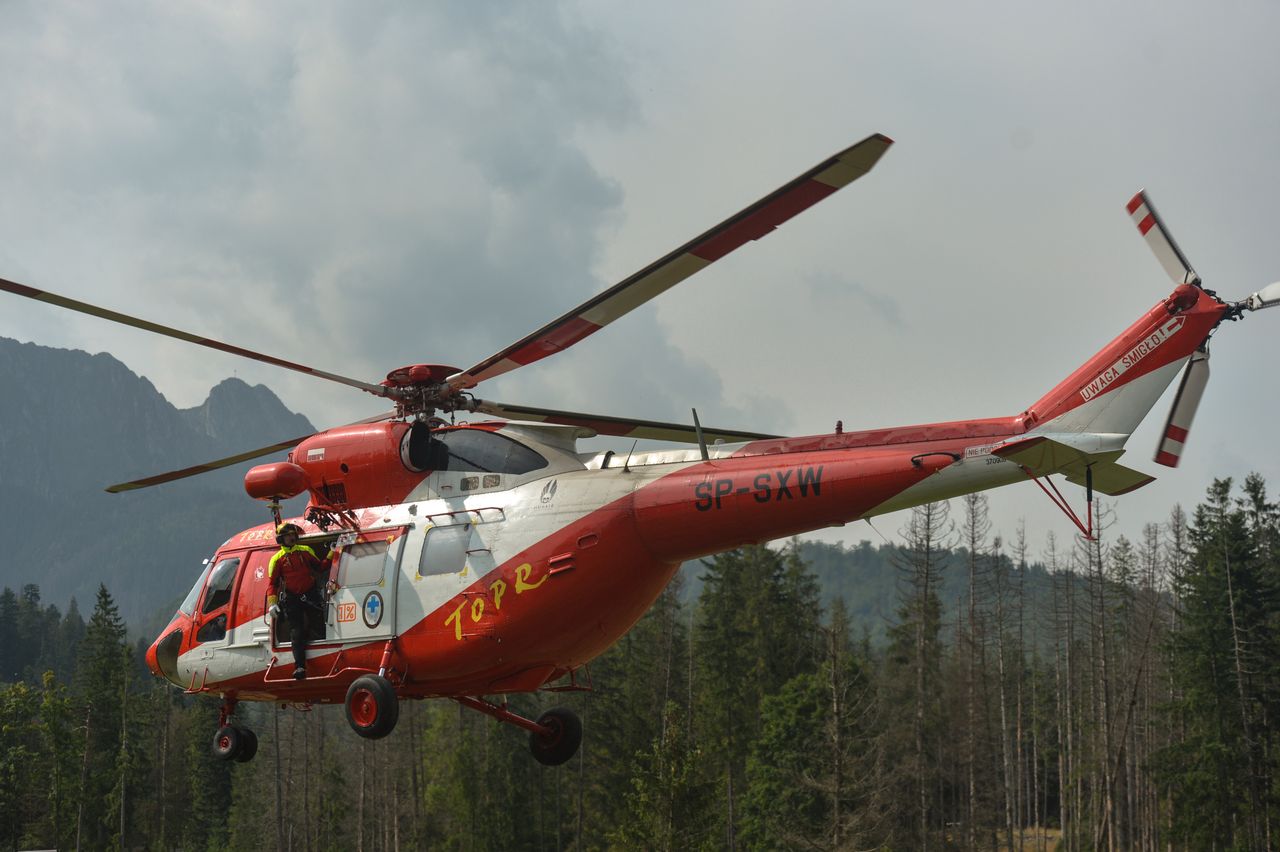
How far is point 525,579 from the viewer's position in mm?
12906

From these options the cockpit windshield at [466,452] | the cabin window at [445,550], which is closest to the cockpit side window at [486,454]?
the cockpit windshield at [466,452]

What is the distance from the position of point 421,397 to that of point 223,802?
63669 mm

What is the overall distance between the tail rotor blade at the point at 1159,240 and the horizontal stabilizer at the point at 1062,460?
82.3 inches

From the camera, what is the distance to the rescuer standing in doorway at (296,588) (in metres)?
14.1

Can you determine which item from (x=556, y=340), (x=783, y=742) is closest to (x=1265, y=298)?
(x=556, y=340)

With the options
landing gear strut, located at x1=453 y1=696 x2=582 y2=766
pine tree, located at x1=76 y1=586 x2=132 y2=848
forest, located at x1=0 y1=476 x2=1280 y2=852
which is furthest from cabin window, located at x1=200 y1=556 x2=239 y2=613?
pine tree, located at x1=76 y1=586 x2=132 y2=848

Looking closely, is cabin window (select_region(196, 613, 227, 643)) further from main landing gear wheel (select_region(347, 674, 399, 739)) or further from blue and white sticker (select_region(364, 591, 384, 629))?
main landing gear wheel (select_region(347, 674, 399, 739))

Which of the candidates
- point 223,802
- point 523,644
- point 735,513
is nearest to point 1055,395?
point 735,513

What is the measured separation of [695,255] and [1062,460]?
423cm

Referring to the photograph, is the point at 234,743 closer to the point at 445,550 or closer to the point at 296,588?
the point at 296,588

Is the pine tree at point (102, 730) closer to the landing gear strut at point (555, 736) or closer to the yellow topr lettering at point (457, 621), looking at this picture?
the landing gear strut at point (555, 736)

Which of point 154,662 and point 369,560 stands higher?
point 369,560

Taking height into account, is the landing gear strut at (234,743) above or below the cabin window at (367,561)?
below

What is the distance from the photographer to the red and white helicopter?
37.3ft
